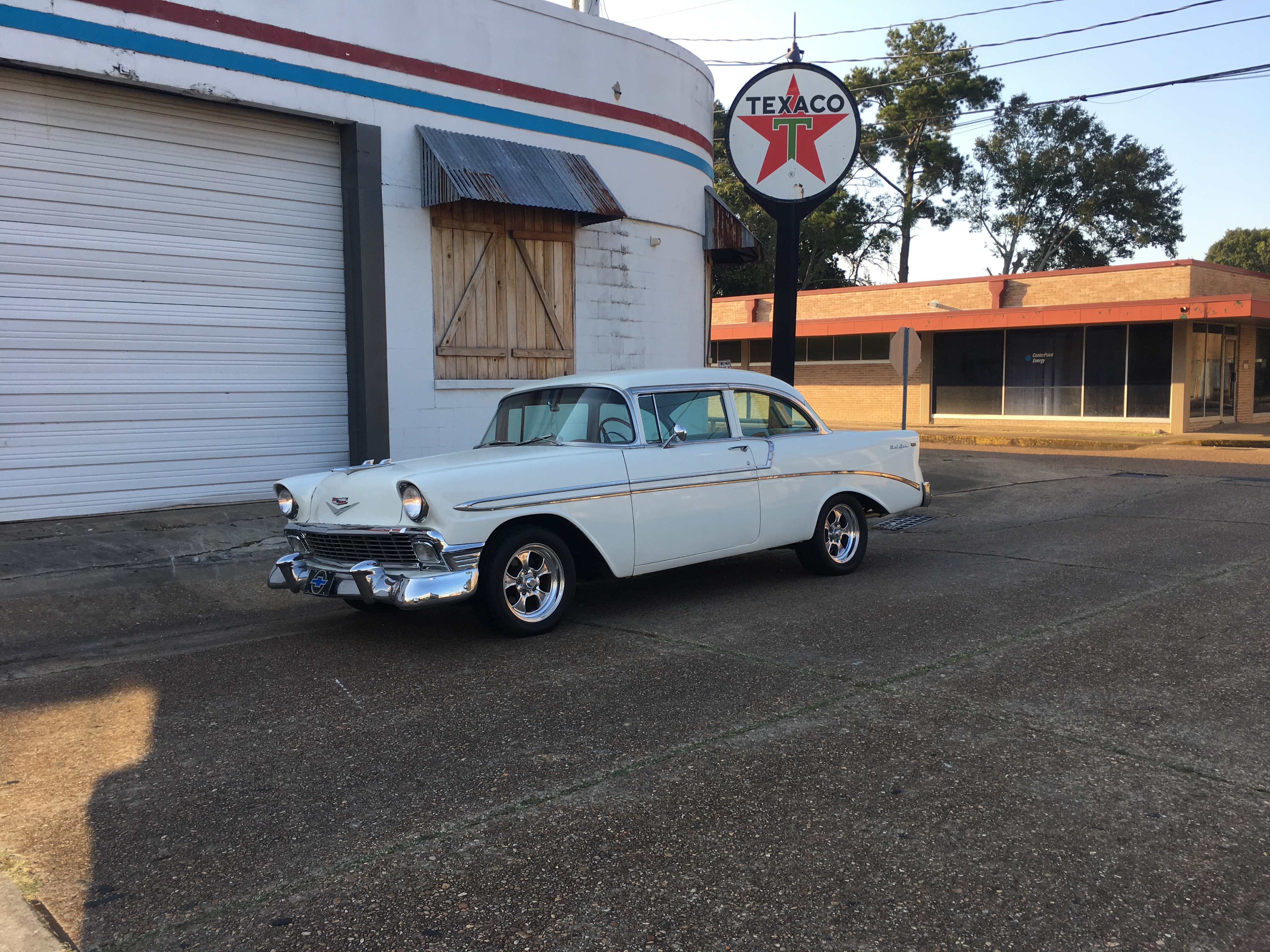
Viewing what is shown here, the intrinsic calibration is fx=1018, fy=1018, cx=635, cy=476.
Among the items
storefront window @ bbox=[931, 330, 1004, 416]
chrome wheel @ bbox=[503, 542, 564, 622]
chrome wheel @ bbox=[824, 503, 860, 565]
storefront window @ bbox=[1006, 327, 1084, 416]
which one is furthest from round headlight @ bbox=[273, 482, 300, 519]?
storefront window @ bbox=[931, 330, 1004, 416]

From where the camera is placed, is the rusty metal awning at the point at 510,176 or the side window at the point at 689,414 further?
the rusty metal awning at the point at 510,176

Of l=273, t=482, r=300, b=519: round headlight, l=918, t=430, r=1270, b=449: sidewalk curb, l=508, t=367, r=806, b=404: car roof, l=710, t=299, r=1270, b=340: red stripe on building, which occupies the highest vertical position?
l=710, t=299, r=1270, b=340: red stripe on building

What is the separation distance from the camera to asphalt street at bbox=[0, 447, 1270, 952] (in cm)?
292

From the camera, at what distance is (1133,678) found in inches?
196

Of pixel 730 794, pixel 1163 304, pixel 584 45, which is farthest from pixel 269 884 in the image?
pixel 1163 304

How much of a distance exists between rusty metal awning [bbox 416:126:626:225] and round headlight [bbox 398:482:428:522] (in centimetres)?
516

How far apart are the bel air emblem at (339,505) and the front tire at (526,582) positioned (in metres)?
0.86

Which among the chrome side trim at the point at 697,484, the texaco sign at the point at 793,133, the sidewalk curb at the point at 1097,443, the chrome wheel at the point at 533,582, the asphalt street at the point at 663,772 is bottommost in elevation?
the asphalt street at the point at 663,772

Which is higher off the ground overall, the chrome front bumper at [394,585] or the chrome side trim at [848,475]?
the chrome side trim at [848,475]

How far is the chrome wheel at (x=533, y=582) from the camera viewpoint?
6.02 m

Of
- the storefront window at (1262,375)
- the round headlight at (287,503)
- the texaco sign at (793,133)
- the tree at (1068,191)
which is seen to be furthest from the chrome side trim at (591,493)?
the tree at (1068,191)

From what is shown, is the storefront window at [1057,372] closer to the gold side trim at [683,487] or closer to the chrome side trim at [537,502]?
the gold side trim at [683,487]

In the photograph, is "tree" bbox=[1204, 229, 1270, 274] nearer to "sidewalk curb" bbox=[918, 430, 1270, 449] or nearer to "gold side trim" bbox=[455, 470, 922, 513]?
"sidewalk curb" bbox=[918, 430, 1270, 449]

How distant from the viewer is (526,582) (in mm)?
6102
